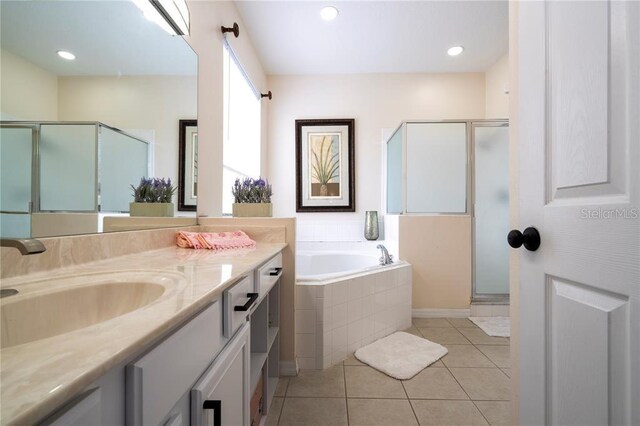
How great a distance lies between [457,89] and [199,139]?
302 cm

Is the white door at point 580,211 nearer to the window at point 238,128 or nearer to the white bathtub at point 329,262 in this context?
the window at point 238,128

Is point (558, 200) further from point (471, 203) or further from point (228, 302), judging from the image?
point (471, 203)

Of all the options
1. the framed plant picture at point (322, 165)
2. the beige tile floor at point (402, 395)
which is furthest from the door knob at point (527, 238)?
the framed plant picture at point (322, 165)

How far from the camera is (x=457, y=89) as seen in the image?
321 centimetres

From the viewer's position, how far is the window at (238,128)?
2.06 metres

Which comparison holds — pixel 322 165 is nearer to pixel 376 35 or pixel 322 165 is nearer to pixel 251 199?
pixel 376 35

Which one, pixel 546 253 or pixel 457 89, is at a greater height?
pixel 457 89

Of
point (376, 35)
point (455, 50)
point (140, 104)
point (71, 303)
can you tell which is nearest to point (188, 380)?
point (71, 303)

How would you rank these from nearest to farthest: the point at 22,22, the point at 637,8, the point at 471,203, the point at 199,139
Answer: the point at 637,8 → the point at 22,22 → the point at 199,139 → the point at 471,203

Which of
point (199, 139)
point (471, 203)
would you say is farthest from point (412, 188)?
point (199, 139)

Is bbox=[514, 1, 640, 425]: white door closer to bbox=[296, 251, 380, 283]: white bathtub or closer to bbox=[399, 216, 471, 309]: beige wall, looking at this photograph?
bbox=[399, 216, 471, 309]: beige wall

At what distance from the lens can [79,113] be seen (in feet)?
2.65

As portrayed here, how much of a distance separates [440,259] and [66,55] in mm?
2674

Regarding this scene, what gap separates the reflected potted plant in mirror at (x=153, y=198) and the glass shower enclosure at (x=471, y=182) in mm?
1977
